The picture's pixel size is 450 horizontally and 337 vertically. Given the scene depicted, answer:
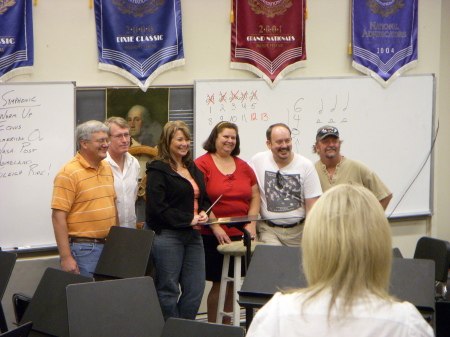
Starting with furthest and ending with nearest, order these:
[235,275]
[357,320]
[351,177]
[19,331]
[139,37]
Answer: [139,37], [351,177], [235,275], [19,331], [357,320]

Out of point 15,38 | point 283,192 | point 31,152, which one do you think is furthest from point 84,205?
point 15,38

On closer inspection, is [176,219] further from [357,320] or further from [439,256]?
[357,320]

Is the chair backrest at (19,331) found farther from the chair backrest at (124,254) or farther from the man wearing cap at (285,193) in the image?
the man wearing cap at (285,193)

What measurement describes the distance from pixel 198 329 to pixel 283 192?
203 cm

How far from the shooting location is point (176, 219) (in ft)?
11.8

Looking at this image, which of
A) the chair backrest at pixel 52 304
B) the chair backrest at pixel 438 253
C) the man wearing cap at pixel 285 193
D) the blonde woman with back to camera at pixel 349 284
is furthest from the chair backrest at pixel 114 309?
the chair backrest at pixel 438 253

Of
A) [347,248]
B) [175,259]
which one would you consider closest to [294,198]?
[175,259]

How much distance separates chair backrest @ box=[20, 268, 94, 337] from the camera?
260 centimetres

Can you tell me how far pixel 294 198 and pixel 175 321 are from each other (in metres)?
2.02

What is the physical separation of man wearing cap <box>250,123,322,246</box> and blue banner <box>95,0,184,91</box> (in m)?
1.15

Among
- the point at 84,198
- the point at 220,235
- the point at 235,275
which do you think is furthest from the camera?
the point at 220,235

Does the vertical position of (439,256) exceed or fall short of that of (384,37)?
it falls short

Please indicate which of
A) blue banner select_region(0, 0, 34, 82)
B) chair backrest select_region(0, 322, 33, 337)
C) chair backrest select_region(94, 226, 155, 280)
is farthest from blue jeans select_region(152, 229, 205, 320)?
chair backrest select_region(0, 322, 33, 337)

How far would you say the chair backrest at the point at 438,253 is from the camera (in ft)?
12.5
